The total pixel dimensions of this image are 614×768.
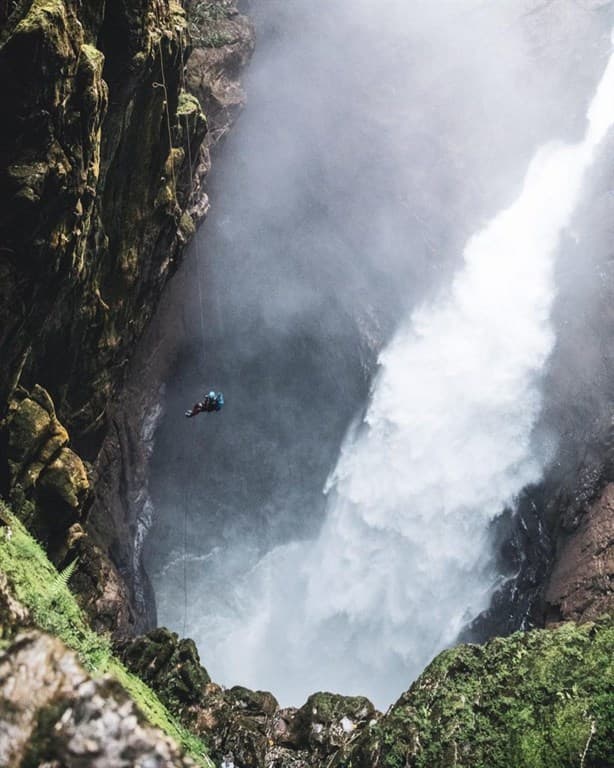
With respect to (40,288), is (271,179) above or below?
above

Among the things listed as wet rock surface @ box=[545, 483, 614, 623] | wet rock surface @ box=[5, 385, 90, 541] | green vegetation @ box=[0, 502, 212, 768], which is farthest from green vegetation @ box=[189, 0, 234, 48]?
wet rock surface @ box=[545, 483, 614, 623]

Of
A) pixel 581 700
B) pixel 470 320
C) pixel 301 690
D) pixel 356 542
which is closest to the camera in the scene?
pixel 581 700

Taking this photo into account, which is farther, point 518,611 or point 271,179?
point 271,179

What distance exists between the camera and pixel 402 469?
74.3ft

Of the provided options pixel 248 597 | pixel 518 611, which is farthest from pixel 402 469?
pixel 248 597

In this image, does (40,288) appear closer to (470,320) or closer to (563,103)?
(470,320)

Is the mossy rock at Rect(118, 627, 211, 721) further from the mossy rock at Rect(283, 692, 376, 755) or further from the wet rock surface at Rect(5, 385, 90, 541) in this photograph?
the wet rock surface at Rect(5, 385, 90, 541)

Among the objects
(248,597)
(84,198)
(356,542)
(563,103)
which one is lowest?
(84,198)

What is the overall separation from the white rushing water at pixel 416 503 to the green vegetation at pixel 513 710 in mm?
11841

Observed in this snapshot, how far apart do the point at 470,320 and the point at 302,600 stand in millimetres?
12690

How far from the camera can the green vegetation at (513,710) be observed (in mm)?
7547

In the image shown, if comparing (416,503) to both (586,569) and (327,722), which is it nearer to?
(586,569)

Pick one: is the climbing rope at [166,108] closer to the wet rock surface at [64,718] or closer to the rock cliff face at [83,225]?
the rock cliff face at [83,225]

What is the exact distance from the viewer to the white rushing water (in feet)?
69.3
